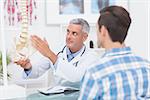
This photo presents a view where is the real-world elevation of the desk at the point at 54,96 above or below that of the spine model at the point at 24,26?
below

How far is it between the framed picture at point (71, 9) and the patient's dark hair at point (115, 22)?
4.47 feet

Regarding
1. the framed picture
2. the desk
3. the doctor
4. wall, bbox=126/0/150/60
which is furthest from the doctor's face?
wall, bbox=126/0/150/60

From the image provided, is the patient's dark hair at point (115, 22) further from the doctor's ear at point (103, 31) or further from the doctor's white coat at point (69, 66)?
the doctor's white coat at point (69, 66)

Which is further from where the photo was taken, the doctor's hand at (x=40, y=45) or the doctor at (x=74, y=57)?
the doctor at (x=74, y=57)

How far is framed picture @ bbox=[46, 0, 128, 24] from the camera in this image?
253 cm

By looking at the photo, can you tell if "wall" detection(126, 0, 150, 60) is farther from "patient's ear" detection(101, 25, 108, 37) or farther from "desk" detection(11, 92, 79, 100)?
"patient's ear" detection(101, 25, 108, 37)

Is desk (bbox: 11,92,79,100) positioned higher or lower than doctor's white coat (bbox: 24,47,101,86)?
lower

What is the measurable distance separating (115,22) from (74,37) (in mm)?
954

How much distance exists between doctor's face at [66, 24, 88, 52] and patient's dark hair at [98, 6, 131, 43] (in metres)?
0.91

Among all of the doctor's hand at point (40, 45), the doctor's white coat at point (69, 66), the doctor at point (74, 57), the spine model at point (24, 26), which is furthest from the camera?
the doctor at point (74, 57)

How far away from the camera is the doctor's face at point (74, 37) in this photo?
211 cm

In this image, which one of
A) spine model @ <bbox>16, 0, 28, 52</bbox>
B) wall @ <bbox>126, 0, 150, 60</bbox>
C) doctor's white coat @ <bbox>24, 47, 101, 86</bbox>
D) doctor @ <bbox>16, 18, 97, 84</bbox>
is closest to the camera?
spine model @ <bbox>16, 0, 28, 52</bbox>

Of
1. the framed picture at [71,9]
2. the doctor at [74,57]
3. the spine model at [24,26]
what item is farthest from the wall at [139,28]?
the spine model at [24,26]

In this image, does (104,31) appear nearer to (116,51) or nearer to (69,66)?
(116,51)
